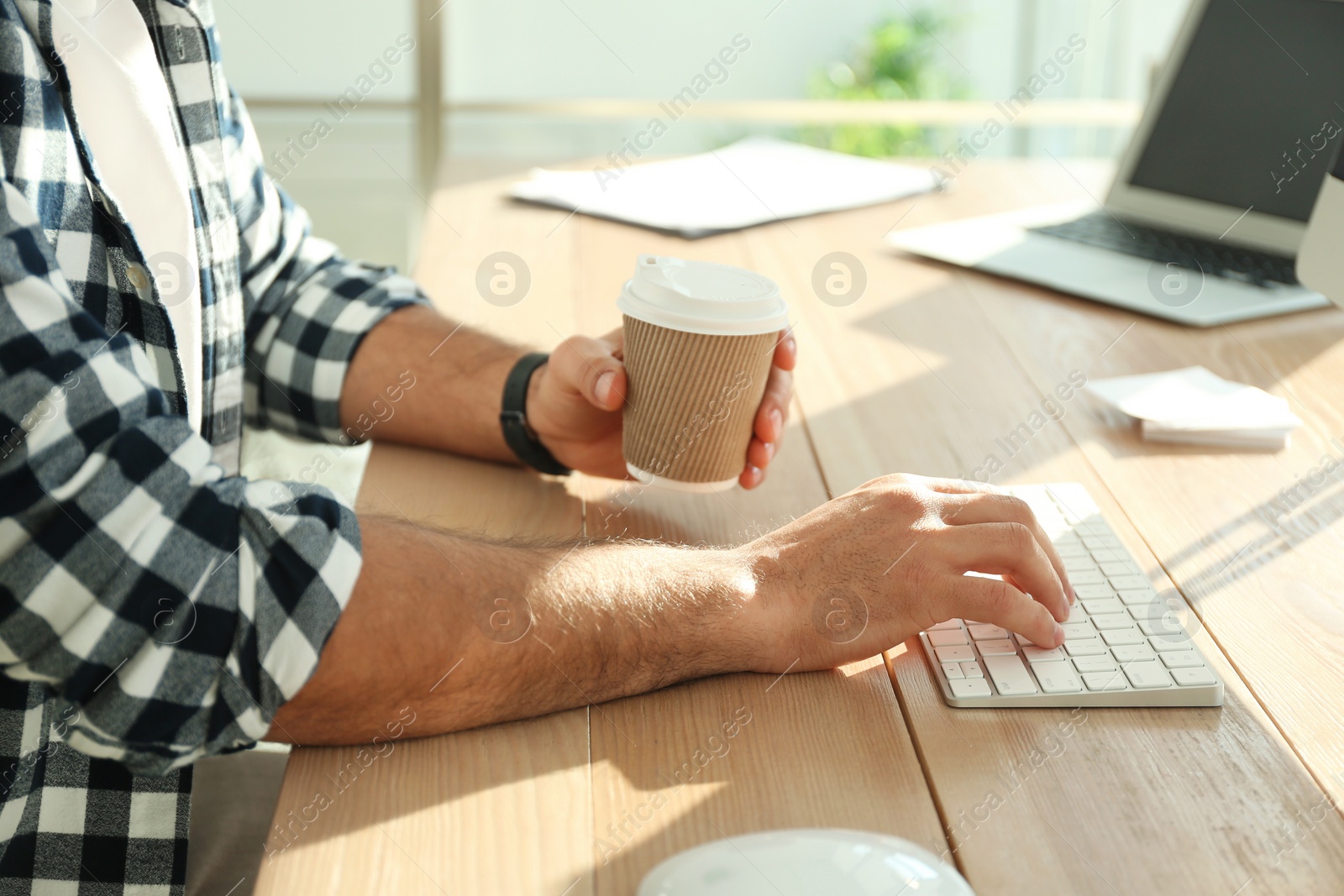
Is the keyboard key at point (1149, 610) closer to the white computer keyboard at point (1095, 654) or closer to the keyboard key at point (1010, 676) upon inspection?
the white computer keyboard at point (1095, 654)

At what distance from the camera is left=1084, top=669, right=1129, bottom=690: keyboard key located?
63cm

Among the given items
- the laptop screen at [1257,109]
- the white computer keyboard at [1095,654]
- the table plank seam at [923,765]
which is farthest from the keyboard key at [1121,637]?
the laptop screen at [1257,109]

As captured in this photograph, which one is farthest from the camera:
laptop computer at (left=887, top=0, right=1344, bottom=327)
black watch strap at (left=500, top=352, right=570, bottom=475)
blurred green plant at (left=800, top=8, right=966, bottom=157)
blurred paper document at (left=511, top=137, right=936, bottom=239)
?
blurred green plant at (left=800, top=8, right=966, bottom=157)

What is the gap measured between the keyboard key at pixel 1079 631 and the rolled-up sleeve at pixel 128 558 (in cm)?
43

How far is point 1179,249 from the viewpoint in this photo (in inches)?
54.4

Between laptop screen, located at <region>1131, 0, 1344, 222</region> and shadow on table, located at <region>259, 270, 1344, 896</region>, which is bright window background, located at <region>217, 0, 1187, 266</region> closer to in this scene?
laptop screen, located at <region>1131, 0, 1344, 222</region>

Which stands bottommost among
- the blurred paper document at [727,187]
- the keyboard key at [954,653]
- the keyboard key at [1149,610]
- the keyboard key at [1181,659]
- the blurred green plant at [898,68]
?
the blurred green plant at [898,68]

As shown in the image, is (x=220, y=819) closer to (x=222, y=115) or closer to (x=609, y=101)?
(x=222, y=115)

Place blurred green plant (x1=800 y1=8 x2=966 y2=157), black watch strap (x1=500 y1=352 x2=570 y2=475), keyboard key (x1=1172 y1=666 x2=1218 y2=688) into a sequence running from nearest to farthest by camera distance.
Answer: keyboard key (x1=1172 y1=666 x2=1218 y2=688) < black watch strap (x1=500 y1=352 x2=570 y2=475) < blurred green plant (x1=800 y1=8 x2=966 y2=157)

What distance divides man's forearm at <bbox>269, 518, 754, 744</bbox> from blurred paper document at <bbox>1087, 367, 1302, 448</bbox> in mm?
472

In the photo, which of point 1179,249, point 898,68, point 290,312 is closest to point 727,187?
point 1179,249

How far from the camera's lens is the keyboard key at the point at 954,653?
66 centimetres

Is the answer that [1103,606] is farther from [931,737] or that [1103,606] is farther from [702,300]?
[702,300]

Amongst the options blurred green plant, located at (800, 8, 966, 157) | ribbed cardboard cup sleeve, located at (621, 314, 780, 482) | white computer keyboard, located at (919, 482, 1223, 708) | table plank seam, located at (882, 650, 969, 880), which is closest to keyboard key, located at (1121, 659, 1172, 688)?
white computer keyboard, located at (919, 482, 1223, 708)
